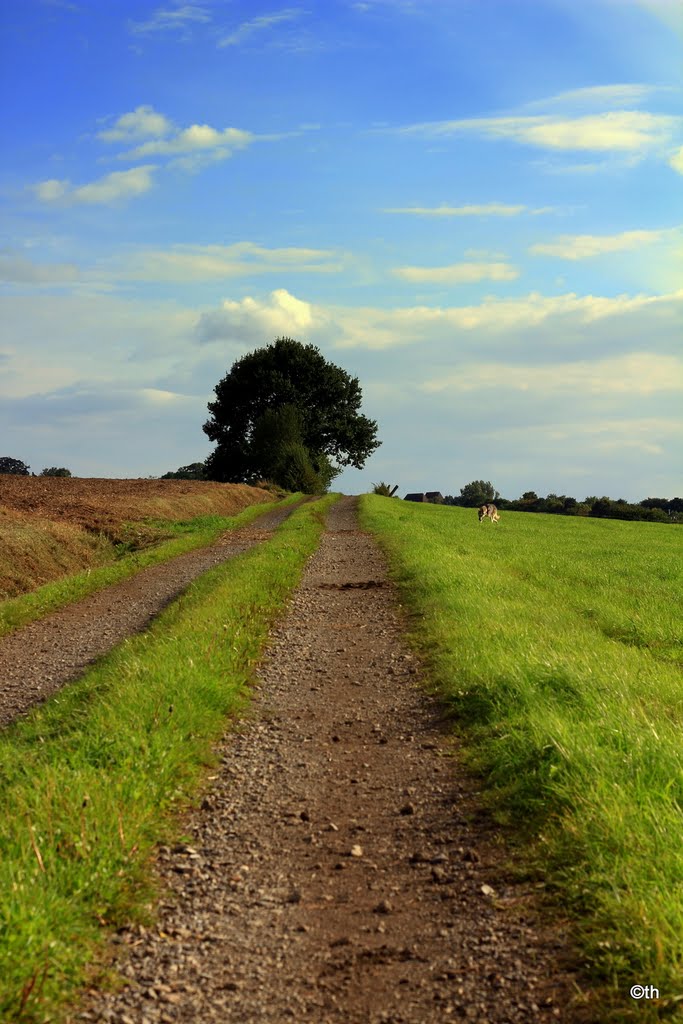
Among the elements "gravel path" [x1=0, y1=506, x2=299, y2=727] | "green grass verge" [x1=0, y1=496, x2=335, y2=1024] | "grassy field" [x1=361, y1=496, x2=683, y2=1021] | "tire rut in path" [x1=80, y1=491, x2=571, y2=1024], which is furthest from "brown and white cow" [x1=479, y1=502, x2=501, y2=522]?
"tire rut in path" [x1=80, y1=491, x2=571, y2=1024]

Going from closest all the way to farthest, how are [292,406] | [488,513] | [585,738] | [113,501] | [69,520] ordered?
[585,738] < [69,520] < [113,501] < [488,513] < [292,406]

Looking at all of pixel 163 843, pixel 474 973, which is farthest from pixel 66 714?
pixel 474 973

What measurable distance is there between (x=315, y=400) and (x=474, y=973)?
8991 cm

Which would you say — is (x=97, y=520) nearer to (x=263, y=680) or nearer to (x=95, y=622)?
(x=95, y=622)

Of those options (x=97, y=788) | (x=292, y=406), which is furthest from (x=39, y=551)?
(x=292, y=406)

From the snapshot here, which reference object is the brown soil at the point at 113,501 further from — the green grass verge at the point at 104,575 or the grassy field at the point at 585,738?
the grassy field at the point at 585,738

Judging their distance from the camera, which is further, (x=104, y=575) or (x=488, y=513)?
(x=488, y=513)

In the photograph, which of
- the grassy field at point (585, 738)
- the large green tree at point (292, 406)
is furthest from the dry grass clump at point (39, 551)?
the large green tree at point (292, 406)

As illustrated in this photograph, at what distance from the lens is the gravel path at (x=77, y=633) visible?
37.0 ft

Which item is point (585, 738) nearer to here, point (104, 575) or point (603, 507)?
point (104, 575)

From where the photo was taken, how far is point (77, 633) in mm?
14609

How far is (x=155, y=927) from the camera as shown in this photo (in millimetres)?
4906

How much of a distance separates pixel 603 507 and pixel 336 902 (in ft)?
307

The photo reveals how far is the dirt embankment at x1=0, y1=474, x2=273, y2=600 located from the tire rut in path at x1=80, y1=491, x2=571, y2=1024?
549 inches
